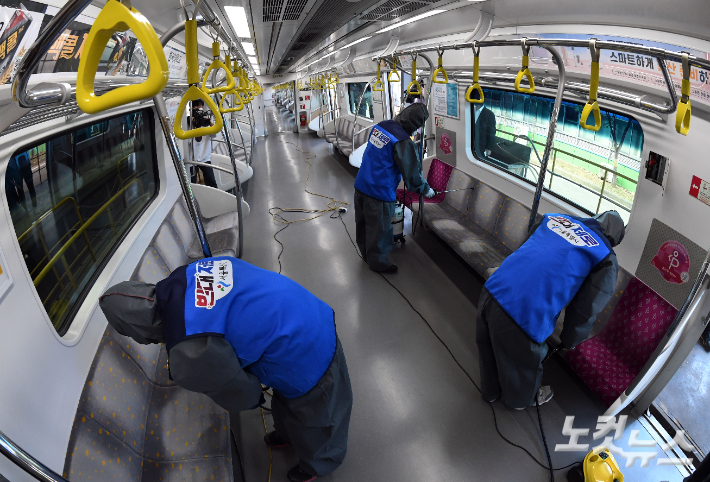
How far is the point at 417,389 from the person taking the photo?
3.26 m

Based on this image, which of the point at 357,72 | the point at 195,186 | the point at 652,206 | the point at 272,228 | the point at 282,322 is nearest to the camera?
the point at 282,322

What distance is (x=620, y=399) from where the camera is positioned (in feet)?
8.86

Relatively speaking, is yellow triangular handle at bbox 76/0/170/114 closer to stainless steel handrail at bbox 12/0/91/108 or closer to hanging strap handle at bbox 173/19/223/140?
stainless steel handrail at bbox 12/0/91/108

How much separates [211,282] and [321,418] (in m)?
0.99

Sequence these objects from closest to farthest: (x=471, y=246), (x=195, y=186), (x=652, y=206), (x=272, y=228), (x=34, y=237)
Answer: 1. (x=34, y=237)
2. (x=652, y=206)
3. (x=471, y=246)
4. (x=195, y=186)
5. (x=272, y=228)

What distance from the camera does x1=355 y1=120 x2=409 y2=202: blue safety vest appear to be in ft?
14.8

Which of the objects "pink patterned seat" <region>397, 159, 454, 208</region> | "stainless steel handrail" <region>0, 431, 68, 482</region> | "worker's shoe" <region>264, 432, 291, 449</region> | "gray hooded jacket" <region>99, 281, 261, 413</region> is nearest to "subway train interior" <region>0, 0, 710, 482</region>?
"stainless steel handrail" <region>0, 431, 68, 482</region>

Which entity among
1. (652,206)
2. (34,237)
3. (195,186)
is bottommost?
(195,186)

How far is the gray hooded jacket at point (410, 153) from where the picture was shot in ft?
14.7

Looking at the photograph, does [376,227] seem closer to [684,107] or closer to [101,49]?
[684,107]

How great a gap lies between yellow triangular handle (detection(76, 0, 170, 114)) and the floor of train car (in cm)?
249

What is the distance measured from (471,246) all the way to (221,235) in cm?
304

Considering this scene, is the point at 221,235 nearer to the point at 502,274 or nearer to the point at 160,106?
the point at 160,106

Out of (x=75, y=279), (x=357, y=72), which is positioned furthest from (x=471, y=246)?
(x=357, y=72)
